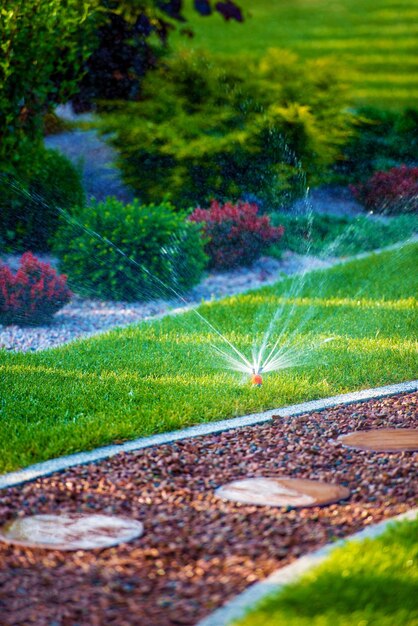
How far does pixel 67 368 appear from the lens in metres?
5.98

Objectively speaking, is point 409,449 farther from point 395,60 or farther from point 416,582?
point 395,60

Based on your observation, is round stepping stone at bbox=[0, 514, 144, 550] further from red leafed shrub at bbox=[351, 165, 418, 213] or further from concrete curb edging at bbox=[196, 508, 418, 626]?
red leafed shrub at bbox=[351, 165, 418, 213]

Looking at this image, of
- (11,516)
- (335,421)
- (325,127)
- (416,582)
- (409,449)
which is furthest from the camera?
(325,127)

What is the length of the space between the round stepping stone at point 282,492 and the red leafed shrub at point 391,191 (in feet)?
30.6

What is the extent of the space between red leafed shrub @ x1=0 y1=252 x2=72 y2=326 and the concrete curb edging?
4.60 metres

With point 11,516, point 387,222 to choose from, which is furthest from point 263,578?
point 387,222

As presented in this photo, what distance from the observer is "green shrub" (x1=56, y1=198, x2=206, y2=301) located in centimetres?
848

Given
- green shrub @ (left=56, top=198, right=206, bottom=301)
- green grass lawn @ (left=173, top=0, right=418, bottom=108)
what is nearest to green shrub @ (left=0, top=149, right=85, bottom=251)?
green shrub @ (left=56, top=198, right=206, bottom=301)

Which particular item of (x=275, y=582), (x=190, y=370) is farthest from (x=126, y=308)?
(x=275, y=582)

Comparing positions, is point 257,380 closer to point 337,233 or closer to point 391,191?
point 337,233

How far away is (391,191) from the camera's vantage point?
509 inches

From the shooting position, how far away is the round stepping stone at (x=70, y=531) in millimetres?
3381

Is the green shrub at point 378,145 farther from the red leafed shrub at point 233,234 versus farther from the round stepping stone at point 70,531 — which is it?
the round stepping stone at point 70,531

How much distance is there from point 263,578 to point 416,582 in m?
0.50
